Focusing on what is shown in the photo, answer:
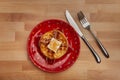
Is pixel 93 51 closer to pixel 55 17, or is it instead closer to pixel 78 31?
pixel 78 31

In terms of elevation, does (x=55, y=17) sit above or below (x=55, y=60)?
above

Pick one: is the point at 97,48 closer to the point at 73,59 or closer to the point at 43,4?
the point at 73,59

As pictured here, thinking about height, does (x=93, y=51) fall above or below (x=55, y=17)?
below

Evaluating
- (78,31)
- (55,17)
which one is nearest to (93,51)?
(78,31)

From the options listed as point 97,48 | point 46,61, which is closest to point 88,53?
point 97,48

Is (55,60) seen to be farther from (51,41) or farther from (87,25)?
(87,25)
